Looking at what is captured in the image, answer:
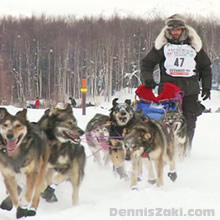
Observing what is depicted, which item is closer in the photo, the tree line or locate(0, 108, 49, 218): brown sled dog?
locate(0, 108, 49, 218): brown sled dog

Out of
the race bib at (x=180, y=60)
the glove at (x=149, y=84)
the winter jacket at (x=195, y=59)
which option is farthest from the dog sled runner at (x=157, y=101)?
the race bib at (x=180, y=60)

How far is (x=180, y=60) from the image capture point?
456 cm

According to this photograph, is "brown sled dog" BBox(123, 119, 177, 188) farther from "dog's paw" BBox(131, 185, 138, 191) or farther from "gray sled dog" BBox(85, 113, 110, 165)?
"gray sled dog" BBox(85, 113, 110, 165)

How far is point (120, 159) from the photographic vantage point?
3.81 meters

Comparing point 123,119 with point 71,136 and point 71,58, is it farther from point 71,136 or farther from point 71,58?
point 71,58

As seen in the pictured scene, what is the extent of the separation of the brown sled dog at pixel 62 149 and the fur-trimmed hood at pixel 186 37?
191cm

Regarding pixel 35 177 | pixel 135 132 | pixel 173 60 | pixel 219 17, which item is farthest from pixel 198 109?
pixel 219 17

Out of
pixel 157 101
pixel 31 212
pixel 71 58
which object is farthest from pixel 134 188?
pixel 71 58

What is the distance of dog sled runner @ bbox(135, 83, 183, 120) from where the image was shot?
4.16 metres

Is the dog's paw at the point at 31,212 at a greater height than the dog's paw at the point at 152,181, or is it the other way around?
the dog's paw at the point at 31,212

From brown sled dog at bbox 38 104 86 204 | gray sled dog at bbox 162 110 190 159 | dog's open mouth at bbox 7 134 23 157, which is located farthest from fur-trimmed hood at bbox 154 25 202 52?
dog's open mouth at bbox 7 134 23 157

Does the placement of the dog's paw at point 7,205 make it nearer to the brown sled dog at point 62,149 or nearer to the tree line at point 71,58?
the brown sled dog at point 62,149

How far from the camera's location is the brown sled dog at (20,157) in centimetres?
249

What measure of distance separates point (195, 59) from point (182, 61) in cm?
20
